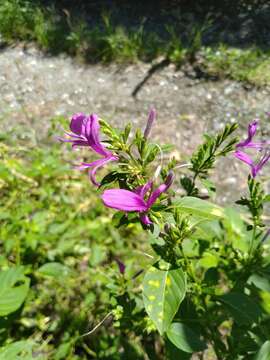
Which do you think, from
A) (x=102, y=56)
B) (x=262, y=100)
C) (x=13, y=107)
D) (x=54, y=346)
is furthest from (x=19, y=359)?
(x=102, y=56)

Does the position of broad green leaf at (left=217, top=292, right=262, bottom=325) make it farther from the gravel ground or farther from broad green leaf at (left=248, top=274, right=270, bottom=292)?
the gravel ground

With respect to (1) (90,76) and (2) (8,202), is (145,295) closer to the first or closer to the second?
(2) (8,202)

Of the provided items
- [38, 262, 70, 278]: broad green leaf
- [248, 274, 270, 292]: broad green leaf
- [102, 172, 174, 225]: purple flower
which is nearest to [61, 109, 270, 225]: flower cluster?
[102, 172, 174, 225]: purple flower

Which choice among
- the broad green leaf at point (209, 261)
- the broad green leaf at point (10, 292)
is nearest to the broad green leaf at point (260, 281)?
the broad green leaf at point (209, 261)

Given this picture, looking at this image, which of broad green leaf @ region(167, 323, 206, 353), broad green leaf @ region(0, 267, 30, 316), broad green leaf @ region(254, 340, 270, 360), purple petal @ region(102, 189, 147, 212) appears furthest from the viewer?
broad green leaf @ region(0, 267, 30, 316)

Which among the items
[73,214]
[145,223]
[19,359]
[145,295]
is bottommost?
[73,214]
